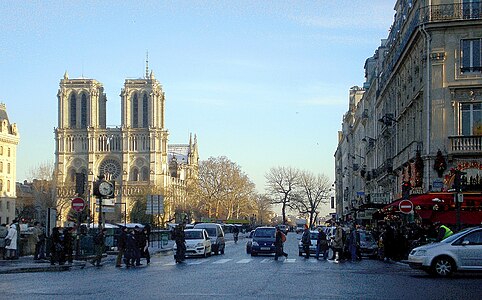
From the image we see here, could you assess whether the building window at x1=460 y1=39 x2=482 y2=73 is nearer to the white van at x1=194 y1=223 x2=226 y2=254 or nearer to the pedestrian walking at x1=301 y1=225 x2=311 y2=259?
the pedestrian walking at x1=301 y1=225 x2=311 y2=259

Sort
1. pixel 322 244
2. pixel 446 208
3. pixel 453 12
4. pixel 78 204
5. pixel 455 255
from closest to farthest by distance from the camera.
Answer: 1. pixel 455 255
2. pixel 446 208
3. pixel 78 204
4. pixel 322 244
5. pixel 453 12

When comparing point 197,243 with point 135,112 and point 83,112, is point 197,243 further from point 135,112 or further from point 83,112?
point 83,112

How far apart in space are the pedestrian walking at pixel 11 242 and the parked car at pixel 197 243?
9423mm

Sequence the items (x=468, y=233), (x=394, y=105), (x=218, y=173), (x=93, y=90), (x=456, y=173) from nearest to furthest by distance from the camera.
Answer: (x=468, y=233), (x=456, y=173), (x=394, y=105), (x=218, y=173), (x=93, y=90)

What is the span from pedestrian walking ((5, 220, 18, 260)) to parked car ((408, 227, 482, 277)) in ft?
62.8

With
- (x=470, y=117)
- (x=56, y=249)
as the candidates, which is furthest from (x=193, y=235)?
(x=470, y=117)

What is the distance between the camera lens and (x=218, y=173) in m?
160

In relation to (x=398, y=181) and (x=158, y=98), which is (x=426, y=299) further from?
(x=158, y=98)

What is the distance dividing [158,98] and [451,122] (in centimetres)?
14325

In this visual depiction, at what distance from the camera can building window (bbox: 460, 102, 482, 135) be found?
43.2 m

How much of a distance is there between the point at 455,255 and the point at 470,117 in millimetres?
19224

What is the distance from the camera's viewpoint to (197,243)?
44.7 metres

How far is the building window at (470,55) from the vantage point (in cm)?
4338

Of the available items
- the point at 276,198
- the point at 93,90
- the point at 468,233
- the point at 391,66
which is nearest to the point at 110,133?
the point at 93,90
